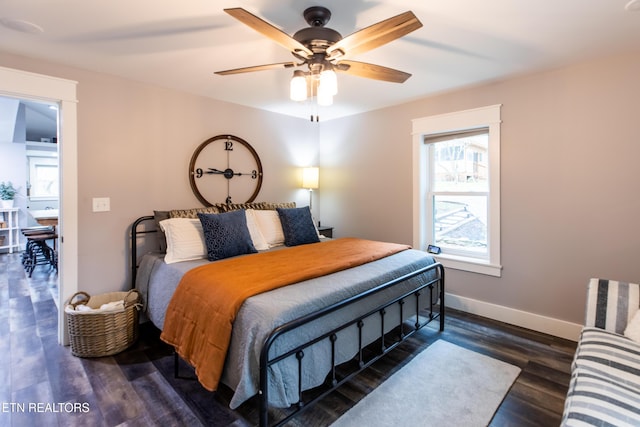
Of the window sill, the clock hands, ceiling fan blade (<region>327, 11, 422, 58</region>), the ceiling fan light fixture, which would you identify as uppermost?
ceiling fan blade (<region>327, 11, 422, 58</region>)

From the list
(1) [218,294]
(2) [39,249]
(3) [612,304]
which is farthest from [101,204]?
(2) [39,249]

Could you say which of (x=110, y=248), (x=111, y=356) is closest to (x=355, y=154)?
(x=110, y=248)

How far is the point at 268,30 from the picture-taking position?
1.50 metres

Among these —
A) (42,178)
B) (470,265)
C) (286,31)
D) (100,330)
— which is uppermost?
(286,31)

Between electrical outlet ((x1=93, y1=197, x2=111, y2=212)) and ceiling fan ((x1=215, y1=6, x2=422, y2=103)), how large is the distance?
183 centimetres

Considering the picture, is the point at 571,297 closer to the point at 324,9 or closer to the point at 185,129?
the point at 324,9

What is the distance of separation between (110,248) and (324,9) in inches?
107

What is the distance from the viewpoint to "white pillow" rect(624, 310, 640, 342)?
5.68 feet

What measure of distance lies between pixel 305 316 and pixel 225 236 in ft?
4.40

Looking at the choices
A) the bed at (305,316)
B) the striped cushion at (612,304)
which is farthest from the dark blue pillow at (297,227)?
the striped cushion at (612,304)

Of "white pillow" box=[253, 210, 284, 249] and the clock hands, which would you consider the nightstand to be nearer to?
"white pillow" box=[253, 210, 284, 249]

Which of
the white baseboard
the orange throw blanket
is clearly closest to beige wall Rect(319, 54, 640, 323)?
the white baseboard

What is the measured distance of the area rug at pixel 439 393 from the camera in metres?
→ 1.76

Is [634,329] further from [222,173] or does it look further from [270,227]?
[222,173]
